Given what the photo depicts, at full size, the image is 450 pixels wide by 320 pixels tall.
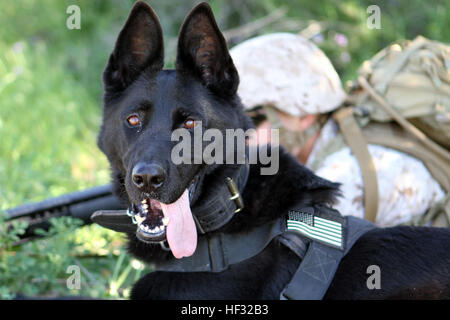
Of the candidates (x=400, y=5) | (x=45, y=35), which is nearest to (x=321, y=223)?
(x=400, y=5)

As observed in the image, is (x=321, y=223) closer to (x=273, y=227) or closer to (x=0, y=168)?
(x=273, y=227)

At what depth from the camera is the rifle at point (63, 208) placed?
3027 mm

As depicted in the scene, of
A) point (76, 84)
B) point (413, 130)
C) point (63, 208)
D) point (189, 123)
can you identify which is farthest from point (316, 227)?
point (76, 84)

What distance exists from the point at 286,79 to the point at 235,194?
133cm

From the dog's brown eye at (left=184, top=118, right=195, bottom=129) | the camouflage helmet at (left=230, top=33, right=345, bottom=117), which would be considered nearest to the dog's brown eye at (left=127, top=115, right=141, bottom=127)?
the dog's brown eye at (left=184, top=118, right=195, bottom=129)

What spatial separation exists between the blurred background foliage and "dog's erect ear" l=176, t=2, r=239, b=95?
1.29 metres

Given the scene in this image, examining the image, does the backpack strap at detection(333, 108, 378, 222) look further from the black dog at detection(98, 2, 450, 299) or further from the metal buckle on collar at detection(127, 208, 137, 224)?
the metal buckle on collar at detection(127, 208, 137, 224)

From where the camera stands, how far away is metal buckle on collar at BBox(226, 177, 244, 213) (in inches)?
84.0

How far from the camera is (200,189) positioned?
2188mm

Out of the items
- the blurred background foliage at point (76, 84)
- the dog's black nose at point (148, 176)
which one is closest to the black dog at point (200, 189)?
the dog's black nose at point (148, 176)

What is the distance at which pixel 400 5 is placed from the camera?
18.9 ft

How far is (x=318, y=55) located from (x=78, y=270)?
2.05 m

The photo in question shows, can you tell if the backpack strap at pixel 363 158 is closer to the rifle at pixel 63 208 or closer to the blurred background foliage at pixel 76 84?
the blurred background foliage at pixel 76 84

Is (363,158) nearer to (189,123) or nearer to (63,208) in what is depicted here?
(189,123)
